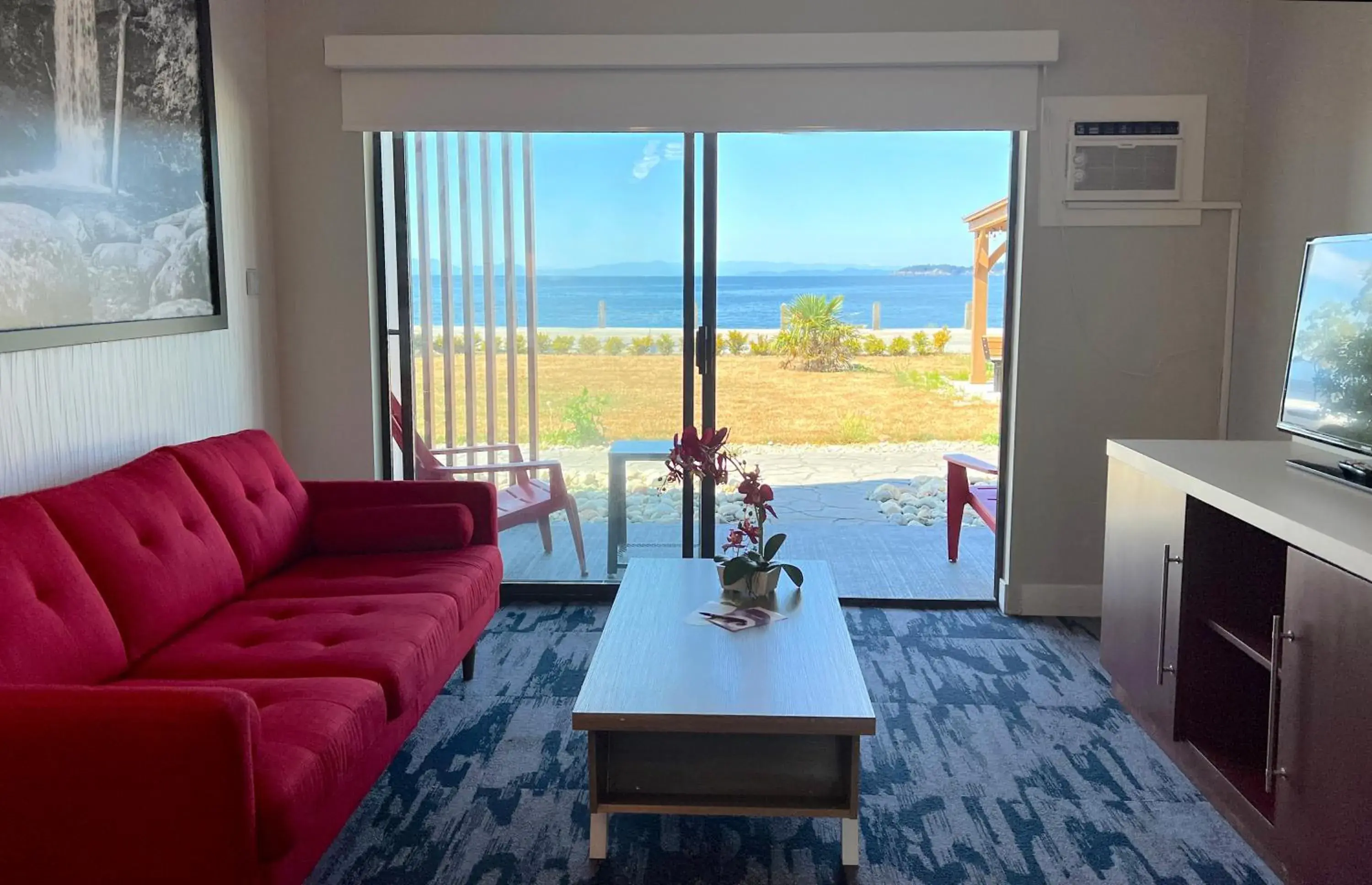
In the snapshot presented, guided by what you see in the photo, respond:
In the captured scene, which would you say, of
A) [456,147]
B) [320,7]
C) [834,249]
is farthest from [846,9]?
[320,7]

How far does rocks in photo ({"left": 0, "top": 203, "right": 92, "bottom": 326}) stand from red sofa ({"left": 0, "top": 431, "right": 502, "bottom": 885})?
43 centimetres

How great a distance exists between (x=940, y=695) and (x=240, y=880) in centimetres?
224

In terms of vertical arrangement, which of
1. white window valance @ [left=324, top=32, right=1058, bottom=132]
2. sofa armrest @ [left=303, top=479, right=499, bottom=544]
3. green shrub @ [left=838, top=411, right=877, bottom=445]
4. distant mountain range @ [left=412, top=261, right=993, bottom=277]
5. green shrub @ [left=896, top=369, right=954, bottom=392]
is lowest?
sofa armrest @ [left=303, top=479, right=499, bottom=544]

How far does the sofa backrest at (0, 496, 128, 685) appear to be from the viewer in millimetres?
2057

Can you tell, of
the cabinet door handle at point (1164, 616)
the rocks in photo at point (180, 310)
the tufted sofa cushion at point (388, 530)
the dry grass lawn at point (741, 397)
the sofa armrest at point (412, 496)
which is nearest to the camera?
the cabinet door handle at point (1164, 616)

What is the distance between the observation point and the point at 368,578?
10.2 ft

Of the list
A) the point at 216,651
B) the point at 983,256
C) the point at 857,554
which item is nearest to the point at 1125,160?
the point at 983,256

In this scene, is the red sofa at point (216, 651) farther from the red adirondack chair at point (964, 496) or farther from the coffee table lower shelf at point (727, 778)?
the red adirondack chair at point (964, 496)

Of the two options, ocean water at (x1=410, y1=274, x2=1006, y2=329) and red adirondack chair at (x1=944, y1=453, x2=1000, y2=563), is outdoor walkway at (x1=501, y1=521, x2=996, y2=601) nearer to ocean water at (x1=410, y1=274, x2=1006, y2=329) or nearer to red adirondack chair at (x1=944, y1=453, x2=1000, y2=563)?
red adirondack chair at (x1=944, y1=453, x2=1000, y2=563)

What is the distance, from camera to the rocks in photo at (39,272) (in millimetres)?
2568

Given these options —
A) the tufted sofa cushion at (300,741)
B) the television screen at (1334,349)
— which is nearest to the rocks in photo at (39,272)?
the tufted sofa cushion at (300,741)

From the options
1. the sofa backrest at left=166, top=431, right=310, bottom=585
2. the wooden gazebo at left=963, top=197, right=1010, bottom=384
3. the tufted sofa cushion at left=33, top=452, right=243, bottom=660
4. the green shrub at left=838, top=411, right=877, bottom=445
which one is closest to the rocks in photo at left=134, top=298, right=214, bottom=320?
the sofa backrest at left=166, top=431, right=310, bottom=585

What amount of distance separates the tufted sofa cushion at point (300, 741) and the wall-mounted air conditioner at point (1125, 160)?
3160mm

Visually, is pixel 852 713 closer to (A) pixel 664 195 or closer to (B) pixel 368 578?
(B) pixel 368 578
